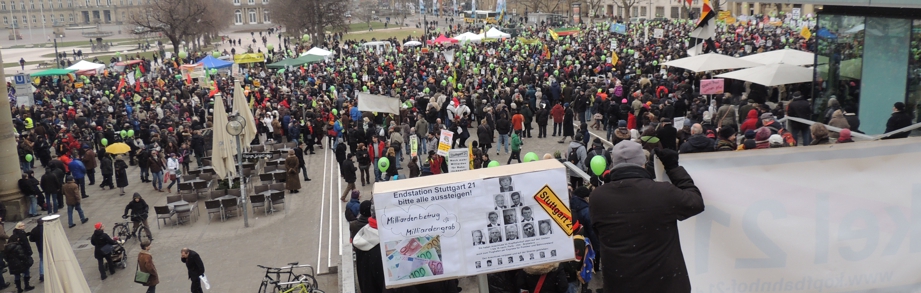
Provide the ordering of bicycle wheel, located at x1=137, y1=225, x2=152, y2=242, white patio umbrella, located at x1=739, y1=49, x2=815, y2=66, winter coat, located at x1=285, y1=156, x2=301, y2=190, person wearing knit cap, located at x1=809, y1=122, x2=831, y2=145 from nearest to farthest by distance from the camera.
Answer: person wearing knit cap, located at x1=809, y1=122, x2=831, y2=145, bicycle wheel, located at x1=137, y1=225, x2=152, y2=242, winter coat, located at x1=285, y1=156, x2=301, y2=190, white patio umbrella, located at x1=739, y1=49, x2=815, y2=66

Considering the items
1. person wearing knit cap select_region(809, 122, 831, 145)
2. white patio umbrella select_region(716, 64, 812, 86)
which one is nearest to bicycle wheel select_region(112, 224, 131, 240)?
person wearing knit cap select_region(809, 122, 831, 145)

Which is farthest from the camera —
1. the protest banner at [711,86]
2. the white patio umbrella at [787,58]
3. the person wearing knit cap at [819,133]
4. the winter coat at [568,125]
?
the white patio umbrella at [787,58]

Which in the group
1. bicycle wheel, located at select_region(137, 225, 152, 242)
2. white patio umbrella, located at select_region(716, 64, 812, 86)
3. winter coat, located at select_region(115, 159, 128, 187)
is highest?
white patio umbrella, located at select_region(716, 64, 812, 86)

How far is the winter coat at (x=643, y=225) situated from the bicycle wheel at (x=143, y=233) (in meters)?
13.1

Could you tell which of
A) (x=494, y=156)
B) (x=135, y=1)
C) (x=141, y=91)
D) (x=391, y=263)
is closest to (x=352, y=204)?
(x=391, y=263)

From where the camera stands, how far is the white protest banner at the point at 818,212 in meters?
4.14

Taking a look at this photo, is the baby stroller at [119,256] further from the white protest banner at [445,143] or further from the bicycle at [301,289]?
the white protest banner at [445,143]

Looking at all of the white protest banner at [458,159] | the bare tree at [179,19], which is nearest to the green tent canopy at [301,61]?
the bare tree at [179,19]

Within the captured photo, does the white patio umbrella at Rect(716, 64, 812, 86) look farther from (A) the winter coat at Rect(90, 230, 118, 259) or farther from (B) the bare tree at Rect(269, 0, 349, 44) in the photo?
(B) the bare tree at Rect(269, 0, 349, 44)

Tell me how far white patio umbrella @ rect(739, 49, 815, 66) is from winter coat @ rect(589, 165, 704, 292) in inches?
788

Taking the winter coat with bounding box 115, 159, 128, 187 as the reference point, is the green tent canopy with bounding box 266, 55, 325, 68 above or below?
above

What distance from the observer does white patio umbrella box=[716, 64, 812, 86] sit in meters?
19.8

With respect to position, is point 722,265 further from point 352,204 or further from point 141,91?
point 141,91

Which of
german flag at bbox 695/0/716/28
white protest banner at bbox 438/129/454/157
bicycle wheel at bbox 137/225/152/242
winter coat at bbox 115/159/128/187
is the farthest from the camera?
german flag at bbox 695/0/716/28
